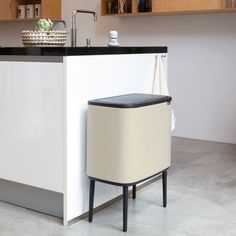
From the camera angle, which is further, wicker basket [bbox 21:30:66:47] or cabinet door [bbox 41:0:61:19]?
cabinet door [bbox 41:0:61:19]

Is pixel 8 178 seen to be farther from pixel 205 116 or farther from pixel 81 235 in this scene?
pixel 205 116

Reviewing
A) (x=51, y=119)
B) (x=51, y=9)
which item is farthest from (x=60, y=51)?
(x=51, y=9)

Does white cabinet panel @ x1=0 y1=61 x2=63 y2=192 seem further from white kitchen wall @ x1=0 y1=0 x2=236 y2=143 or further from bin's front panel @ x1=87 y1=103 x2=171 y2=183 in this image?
white kitchen wall @ x1=0 y1=0 x2=236 y2=143

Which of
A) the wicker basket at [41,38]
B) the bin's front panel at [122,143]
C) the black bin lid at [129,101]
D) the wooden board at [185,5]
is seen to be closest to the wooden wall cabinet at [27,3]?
the wooden board at [185,5]

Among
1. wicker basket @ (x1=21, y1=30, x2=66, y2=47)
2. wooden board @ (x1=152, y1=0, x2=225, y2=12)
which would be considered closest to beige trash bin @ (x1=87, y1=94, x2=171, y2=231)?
wicker basket @ (x1=21, y1=30, x2=66, y2=47)

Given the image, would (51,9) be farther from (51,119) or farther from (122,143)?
(122,143)

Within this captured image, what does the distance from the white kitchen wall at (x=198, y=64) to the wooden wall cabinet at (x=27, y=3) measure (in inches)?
36.0

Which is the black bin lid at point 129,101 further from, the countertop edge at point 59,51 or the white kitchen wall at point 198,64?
the white kitchen wall at point 198,64

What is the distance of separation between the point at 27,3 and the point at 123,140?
13.9ft

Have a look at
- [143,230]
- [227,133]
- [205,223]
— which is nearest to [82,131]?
[143,230]

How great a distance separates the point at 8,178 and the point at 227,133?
9.07ft

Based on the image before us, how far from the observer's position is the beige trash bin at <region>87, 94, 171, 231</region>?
2293mm

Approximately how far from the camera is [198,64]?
15.9ft

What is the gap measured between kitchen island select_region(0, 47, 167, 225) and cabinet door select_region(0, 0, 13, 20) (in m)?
3.49
